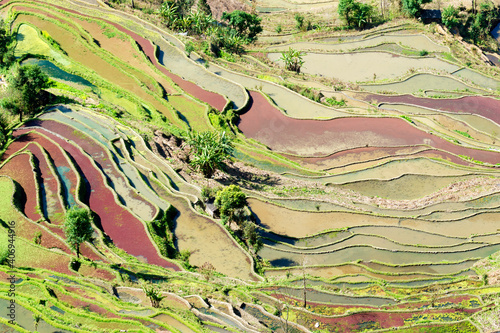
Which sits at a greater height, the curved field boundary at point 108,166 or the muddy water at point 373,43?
the muddy water at point 373,43

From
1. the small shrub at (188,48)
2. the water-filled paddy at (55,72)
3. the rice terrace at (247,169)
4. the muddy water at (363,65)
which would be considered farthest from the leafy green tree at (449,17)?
the water-filled paddy at (55,72)

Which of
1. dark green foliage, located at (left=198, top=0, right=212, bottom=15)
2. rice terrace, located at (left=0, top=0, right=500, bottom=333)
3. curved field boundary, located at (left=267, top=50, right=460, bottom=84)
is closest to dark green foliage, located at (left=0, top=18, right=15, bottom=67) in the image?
rice terrace, located at (left=0, top=0, right=500, bottom=333)

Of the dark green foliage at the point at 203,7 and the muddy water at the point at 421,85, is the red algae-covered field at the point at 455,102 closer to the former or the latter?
the muddy water at the point at 421,85

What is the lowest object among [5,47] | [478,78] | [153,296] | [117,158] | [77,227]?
[153,296]

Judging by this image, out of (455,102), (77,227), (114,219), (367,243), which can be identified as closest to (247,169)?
(367,243)

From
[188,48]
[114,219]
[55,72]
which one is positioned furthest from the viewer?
[188,48]

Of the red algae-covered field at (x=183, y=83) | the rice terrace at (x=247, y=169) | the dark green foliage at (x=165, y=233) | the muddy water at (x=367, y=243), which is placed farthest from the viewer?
the red algae-covered field at (x=183, y=83)

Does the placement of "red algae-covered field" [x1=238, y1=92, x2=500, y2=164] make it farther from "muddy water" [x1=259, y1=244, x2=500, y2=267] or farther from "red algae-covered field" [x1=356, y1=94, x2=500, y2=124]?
"muddy water" [x1=259, y1=244, x2=500, y2=267]

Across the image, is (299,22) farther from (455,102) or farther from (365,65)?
(455,102)
